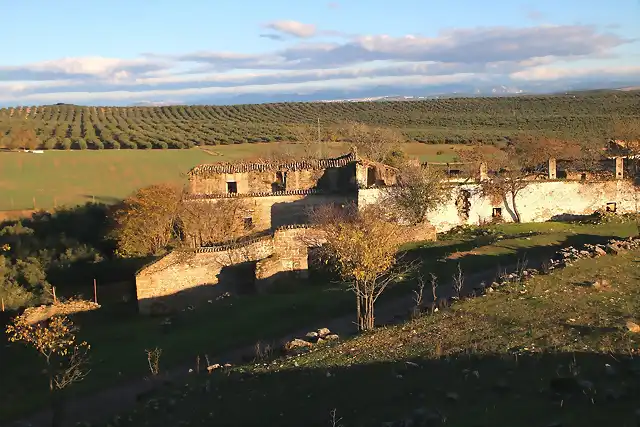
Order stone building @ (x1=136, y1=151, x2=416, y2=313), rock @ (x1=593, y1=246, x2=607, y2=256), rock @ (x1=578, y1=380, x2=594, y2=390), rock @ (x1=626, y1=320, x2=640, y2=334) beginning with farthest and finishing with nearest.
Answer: stone building @ (x1=136, y1=151, x2=416, y2=313) < rock @ (x1=593, y1=246, x2=607, y2=256) < rock @ (x1=626, y1=320, x2=640, y2=334) < rock @ (x1=578, y1=380, x2=594, y2=390)

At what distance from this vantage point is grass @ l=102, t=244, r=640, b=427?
30.6 ft

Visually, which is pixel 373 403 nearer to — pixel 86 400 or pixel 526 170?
pixel 86 400

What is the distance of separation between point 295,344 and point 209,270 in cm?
945

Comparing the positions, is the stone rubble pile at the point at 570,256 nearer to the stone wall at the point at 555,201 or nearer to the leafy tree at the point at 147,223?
the stone wall at the point at 555,201

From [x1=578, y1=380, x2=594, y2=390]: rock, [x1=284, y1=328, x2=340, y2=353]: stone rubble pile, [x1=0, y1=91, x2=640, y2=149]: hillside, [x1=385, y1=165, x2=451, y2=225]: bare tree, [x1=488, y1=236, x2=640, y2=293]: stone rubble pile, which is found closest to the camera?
[x1=578, y1=380, x2=594, y2=390]: rock

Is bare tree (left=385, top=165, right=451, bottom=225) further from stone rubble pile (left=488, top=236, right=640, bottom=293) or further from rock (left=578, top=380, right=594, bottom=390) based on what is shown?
rock (left=578, top=380, right=594, bottom=390)

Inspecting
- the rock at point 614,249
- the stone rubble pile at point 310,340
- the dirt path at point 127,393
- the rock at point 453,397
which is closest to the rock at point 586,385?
the rock at point 453,397

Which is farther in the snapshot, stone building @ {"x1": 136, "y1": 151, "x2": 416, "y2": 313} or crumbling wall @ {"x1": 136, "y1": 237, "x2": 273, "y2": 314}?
stone building @ {"x1": 136, "y1": 151, "x2": 416, "y2": 313}

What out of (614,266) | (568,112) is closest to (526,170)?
(614,266)

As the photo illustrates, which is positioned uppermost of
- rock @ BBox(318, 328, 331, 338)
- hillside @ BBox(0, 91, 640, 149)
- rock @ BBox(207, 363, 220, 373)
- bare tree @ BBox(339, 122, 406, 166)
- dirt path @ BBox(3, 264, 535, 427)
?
hillside @ BBox(0, 91, 640, 149)

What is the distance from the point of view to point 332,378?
40.8 ft

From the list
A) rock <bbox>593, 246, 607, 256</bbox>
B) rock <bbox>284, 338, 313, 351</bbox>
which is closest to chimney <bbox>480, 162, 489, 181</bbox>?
rock <bbox>593, 246, 607, 256</bbox>

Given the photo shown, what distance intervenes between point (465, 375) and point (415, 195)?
2002cm

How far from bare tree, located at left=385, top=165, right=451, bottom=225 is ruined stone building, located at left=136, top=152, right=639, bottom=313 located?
29.4 inches
